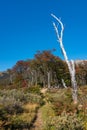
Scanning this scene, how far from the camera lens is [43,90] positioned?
4641 centimetres

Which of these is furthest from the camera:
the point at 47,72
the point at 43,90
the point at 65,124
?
the point at 47,72

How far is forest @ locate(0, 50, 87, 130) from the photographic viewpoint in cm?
1135

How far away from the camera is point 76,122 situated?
1026 centimetres

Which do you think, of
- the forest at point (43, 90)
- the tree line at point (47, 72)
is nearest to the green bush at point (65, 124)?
the forest at point (43, 90)

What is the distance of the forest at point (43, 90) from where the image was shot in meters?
11.4

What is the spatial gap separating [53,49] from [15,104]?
43.1 meters

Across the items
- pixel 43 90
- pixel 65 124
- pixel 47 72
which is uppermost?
pixel 47 72

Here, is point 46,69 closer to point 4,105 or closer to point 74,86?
point 74,86

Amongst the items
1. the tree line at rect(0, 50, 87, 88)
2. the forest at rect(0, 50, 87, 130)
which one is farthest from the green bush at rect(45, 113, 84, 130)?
the tree line at rect(0, 50, 87, 88)

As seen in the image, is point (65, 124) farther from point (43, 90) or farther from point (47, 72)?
point (47, 72)

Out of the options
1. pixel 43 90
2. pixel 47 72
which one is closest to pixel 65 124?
pixel 43 90

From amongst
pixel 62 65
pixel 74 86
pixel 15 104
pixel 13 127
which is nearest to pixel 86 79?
pixel 62 65

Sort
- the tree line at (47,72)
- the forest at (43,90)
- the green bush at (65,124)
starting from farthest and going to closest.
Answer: the tree line at (47,72) < the forest at (43,90) < the green bush at (65,124)

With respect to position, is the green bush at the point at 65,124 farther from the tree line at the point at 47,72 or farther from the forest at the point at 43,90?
the tree line at the point at 47,72
